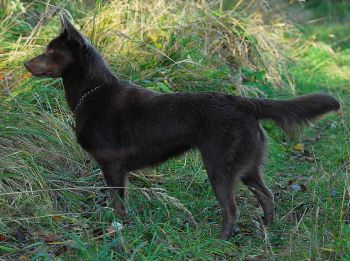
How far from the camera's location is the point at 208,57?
6785mm

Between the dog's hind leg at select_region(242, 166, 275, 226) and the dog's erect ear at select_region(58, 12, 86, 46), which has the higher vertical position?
the dog's erect ear at select_region(58, 12, 86, 46)

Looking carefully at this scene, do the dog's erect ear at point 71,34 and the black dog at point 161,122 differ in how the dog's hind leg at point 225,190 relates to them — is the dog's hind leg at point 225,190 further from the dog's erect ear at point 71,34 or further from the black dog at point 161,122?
the dog's erect ear at point 71,34

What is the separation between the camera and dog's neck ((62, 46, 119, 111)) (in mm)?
4320

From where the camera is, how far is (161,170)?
507 centimetres

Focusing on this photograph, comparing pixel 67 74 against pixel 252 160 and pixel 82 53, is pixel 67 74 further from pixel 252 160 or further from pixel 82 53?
pixel 252 160

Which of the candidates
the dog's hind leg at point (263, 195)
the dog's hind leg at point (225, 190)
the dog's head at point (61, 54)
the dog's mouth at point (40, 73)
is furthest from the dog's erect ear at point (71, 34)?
the dog's hind leg at point (263, 195)

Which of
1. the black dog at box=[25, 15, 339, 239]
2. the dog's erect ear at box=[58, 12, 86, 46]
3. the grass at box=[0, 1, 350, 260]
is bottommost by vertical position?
the grass at box=[0, 1, 350, 260]

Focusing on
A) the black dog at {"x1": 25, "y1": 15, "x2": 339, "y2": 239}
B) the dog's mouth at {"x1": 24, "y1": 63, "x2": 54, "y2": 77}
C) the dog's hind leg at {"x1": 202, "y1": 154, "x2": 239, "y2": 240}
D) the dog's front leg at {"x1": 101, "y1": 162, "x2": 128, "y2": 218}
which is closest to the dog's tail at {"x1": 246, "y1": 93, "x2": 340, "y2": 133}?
the black dog at {"x1": 25, "y1": 15, "x2": 339, "y2": 239}

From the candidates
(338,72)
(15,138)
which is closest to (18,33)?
(15,138)

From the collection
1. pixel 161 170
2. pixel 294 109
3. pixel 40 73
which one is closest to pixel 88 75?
pixel 40 73

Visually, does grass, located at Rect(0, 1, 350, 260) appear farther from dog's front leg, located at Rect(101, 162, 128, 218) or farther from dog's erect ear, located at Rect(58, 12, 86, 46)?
dog's erect ear, located at Rect(58, 12, 86, 46)

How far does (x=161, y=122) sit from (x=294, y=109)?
834 mm

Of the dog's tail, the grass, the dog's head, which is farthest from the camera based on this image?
the dog's head

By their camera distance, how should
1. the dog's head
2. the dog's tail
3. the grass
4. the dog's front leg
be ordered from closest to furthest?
the grass, the dog's tail, the dog's front leg, the dog's head
